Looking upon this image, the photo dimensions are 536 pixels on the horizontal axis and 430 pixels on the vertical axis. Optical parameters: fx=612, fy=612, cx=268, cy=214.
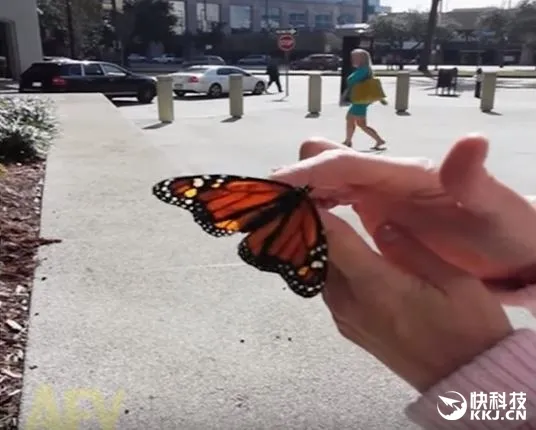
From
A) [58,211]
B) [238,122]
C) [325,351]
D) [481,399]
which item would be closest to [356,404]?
[325,351]

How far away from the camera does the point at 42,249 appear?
15.9ft

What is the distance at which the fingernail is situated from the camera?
101 centimetres

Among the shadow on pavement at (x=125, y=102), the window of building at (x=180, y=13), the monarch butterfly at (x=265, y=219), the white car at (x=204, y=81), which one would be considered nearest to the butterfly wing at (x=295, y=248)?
the monarch butterfly at (x=265, y=219)

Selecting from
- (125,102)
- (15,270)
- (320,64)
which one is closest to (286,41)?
(125,102)

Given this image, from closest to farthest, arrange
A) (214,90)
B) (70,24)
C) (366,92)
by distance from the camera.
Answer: (366,92), (214,90), (70,24)

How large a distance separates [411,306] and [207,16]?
94.2 metres

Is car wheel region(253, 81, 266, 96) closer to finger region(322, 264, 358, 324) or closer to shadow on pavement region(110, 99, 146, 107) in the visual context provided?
shadow on pavement region(110, 99, 146, 107)

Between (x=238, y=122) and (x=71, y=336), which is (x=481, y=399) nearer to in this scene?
(x=71, y=336)

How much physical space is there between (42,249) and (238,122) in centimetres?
1132

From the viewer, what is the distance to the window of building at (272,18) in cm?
9688

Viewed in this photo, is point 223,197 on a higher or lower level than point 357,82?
higher

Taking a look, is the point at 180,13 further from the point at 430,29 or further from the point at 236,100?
the point at 236,100

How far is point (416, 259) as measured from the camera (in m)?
0.97

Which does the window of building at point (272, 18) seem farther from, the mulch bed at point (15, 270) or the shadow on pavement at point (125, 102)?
the mulch bed at point (15, 270)
